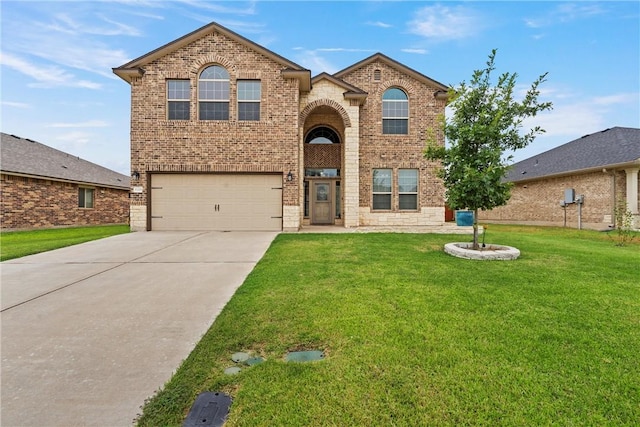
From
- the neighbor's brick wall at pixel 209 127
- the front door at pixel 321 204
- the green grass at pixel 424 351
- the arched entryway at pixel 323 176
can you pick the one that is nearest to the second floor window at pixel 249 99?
the neighbor's brick wall at pixel 209 127

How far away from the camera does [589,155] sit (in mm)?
16719

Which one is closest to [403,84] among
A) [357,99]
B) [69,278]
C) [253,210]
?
[357,99]

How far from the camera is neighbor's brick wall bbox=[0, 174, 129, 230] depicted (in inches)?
534

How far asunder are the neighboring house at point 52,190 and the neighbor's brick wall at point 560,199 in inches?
1064

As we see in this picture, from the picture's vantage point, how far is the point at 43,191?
15.0 m

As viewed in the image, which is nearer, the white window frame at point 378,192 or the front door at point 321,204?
the white window frame at point 378,192

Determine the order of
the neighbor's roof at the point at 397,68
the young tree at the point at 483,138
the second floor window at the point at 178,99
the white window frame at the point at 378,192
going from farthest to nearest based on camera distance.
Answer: the white window frame at the point at 378,192, the neighbor's roof at the point at 397,68, the second floor window at the point at 178,99, the young tree at the point at 483,138

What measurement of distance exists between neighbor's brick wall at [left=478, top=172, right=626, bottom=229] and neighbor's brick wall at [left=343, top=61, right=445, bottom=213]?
27.2 feet

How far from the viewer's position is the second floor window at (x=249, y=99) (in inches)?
465

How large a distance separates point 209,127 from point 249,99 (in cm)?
193

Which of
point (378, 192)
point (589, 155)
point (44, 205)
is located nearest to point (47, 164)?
point (44, 205)

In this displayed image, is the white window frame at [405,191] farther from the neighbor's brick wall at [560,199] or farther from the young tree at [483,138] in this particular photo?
the neighbor's brick wall at [560,199]

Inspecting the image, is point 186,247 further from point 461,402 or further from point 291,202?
point 461,402

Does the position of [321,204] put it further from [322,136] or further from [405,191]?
[405,191]
